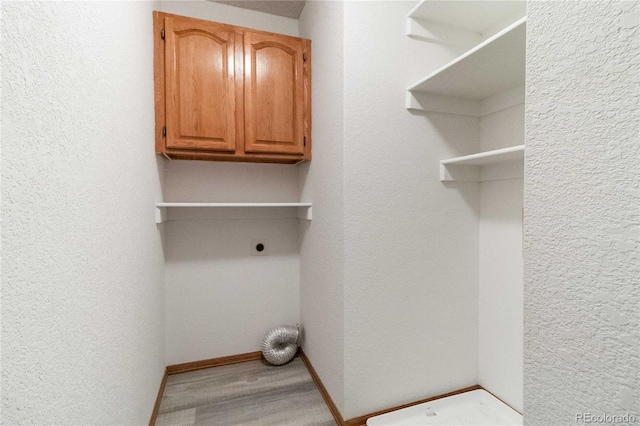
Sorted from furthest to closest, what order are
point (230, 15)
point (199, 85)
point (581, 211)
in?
point (230, 15)
point (199, 85)
point (581, 211)

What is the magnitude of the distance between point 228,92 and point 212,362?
1932 millimetres

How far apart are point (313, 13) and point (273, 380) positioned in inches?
97.7

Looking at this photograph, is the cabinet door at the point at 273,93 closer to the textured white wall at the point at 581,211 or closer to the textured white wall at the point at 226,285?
the textured white wall at the point at 226,285

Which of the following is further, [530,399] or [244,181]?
[244,181]

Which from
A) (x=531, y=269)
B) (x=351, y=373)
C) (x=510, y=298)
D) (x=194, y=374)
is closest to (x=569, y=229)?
(x=531, y=269)

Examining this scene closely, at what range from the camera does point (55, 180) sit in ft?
1.99

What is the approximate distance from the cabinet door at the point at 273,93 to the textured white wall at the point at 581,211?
1.43 m

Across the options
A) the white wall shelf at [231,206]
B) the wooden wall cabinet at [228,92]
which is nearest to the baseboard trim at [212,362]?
the white wall shelf at [231,206]

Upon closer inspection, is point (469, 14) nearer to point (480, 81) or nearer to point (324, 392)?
point (480, 81)

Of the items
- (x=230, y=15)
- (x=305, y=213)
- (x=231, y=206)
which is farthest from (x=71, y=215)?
(x=230, y=15)

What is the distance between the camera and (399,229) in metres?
1.52

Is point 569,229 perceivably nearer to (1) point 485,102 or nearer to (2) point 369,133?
(2) point 369,133

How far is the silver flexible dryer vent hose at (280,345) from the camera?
2.04m

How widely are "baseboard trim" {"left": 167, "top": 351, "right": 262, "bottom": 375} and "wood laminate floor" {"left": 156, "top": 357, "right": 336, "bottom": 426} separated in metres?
0.03
